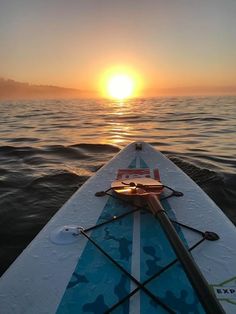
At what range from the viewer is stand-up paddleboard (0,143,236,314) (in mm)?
2451

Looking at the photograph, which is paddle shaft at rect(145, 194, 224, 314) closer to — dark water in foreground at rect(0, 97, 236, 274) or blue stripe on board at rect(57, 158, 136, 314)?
blue stripe on board at rect(57, 158, 136, 314)

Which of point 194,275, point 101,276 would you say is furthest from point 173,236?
point 101,276

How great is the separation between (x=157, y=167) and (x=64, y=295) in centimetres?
351

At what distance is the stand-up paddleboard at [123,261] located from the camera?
8.04ft

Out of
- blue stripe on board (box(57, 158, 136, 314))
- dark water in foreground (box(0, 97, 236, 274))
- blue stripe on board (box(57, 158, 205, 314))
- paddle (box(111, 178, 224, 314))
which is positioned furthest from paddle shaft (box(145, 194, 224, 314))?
dark water in foreground (box(0, 97, 236, 274))

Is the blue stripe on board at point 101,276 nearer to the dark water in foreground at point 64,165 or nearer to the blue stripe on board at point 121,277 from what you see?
the blue stripe on board at point 121,277

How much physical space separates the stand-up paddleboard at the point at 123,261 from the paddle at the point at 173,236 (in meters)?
0.01

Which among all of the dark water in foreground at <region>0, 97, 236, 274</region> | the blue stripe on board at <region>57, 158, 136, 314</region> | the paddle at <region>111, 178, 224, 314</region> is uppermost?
the paddle at <region>111, 178, 224, 314</region>

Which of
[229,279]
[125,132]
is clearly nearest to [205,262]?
[229,279]

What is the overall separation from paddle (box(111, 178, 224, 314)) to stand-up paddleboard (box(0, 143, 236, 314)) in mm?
14

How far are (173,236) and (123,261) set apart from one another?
2.43 feet

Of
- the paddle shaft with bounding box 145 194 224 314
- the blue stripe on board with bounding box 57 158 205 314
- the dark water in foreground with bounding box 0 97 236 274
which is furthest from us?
the dark water in foreground with bounding box 0 97 236 274

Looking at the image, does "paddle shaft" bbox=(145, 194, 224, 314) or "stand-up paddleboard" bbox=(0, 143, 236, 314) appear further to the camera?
"stand-up paddleboard" bbox=(0, 143, 236, 314)

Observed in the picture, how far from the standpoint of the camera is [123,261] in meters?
2.94
